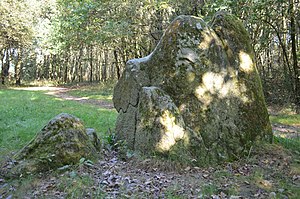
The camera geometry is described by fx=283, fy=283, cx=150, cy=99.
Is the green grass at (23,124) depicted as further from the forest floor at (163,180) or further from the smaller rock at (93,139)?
the forest floor at (163,180)

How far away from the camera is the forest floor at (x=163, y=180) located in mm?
4848

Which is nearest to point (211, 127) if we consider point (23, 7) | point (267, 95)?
point (267, 95)

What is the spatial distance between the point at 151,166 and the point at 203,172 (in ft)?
3.54

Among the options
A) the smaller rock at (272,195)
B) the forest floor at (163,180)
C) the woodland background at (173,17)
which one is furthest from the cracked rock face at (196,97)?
the woodland background at (173,17)

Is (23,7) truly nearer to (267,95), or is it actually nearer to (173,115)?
(267,95)

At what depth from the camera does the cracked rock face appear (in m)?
6.29

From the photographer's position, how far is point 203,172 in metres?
5.84

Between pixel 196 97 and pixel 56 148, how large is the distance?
3331 millimetres

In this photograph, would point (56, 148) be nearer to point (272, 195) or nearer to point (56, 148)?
point (56, 148)

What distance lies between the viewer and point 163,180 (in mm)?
5371

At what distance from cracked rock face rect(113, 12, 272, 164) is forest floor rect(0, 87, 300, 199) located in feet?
1.23

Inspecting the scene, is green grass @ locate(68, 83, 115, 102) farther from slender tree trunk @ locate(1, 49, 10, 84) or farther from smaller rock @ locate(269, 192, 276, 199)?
smaller rock @ locate(269, 192, 276, 199)

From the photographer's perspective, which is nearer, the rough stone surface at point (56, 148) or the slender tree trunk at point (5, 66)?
the rough stone surface at point (56, 148)

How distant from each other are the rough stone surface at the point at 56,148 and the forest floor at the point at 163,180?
0.24 meters
